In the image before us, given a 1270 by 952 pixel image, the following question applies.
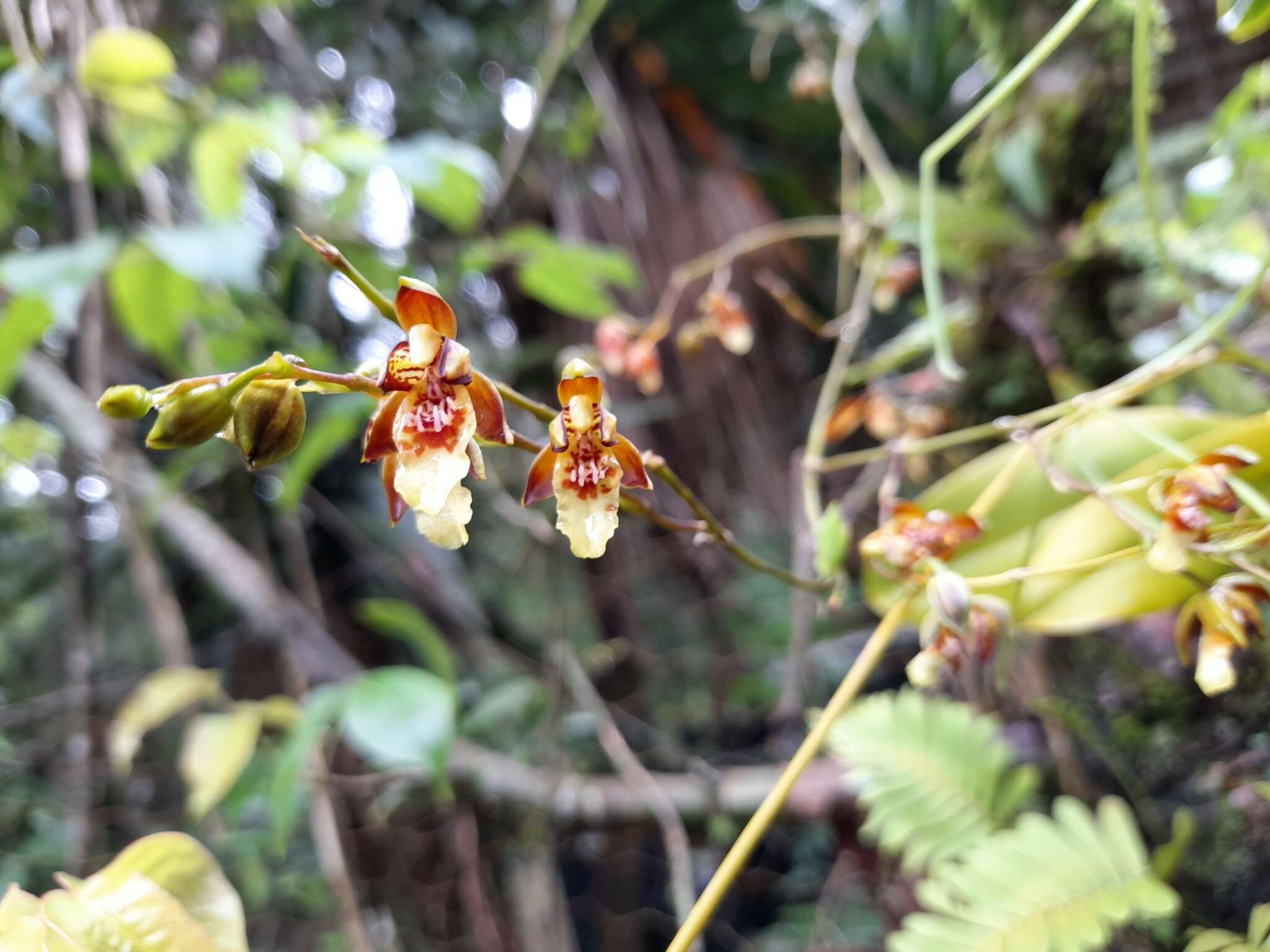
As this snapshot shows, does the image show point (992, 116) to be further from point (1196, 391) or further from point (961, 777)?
point (961, 777)

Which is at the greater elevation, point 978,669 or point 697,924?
point 978,669

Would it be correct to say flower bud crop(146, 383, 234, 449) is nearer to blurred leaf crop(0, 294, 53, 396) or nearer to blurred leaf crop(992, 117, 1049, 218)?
blurred leaf crop(0, 294, 53, 396)

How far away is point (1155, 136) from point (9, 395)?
5.16 feet

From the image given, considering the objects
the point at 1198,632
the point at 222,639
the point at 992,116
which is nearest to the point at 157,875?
the point at 1198,632

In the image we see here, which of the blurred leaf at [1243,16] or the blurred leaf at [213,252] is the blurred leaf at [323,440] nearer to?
the blurred leaf at [213,252]

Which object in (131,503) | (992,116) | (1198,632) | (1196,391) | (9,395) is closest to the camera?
(1198,632)

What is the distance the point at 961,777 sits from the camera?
531 mm

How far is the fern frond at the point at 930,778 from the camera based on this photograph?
513 mm

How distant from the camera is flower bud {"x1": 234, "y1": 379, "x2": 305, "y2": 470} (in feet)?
0.78

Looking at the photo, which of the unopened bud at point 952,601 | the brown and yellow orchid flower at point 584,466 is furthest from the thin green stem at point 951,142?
the brown and yellow orchid flower at point 584,466

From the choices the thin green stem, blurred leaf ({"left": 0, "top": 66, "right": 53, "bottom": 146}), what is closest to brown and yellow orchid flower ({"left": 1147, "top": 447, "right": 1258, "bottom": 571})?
the thin green stem

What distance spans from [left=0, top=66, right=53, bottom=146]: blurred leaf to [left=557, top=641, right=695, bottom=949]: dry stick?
2.64ft

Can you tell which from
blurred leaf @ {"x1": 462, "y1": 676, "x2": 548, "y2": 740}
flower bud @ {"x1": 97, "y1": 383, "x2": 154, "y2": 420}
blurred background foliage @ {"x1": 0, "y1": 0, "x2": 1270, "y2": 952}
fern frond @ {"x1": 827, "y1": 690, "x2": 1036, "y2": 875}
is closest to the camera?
flower bud @ {"x1": 97, "y1": 383, "x2": 154, "y2": 420}

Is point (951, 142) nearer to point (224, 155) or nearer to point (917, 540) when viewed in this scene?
point (917, 540)
